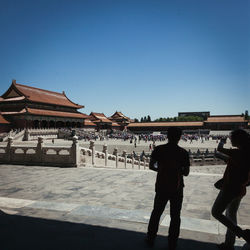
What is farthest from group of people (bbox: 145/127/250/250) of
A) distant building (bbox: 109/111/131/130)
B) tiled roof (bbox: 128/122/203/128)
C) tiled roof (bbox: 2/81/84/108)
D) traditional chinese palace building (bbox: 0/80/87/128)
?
distant building (bbox: 109/111/131/130)

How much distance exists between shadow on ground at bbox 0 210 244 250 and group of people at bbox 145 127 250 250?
26cm

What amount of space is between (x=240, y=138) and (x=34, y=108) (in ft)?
137

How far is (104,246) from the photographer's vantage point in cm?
245

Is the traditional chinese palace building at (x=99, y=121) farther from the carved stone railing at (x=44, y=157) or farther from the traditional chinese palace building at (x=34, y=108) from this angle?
the carved stone railing at (x=44, y=157)

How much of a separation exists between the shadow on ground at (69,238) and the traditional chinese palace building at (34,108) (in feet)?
117

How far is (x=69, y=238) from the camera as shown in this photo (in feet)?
8.72

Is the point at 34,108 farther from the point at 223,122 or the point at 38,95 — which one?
the point at 223,122

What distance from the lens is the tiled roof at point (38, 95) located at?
130 feet

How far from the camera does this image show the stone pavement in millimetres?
2576

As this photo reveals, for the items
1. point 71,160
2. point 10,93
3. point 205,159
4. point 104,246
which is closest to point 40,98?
point 10,93

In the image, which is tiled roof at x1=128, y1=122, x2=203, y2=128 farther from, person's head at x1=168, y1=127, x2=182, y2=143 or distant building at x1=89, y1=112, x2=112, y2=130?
person's head at x1=168, y1=127, x2=182, y2=143

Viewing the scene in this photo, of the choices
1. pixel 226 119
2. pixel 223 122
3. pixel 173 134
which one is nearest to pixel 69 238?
pixel 173 134

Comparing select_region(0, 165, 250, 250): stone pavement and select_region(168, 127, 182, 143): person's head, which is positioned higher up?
select_region(168, 127, 182, 143): person's head

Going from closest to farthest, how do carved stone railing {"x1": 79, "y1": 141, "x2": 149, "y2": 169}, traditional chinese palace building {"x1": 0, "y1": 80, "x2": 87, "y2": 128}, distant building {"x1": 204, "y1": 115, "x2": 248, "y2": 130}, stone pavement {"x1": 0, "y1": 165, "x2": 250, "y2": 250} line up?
stone pavement {"x1": 0, "y1": 165, "x2": 250, "y2": 250}
carved stone railing {"x1": 79, "y1": 141, "x2": 149, "y2": 169}
traditional chinese palace building {"x1": 0, "y1": 80, "x2": 87, "y2": 128}
distant building {"x1": 204, "y1": 115, "x2": 248, "y2": 130}
